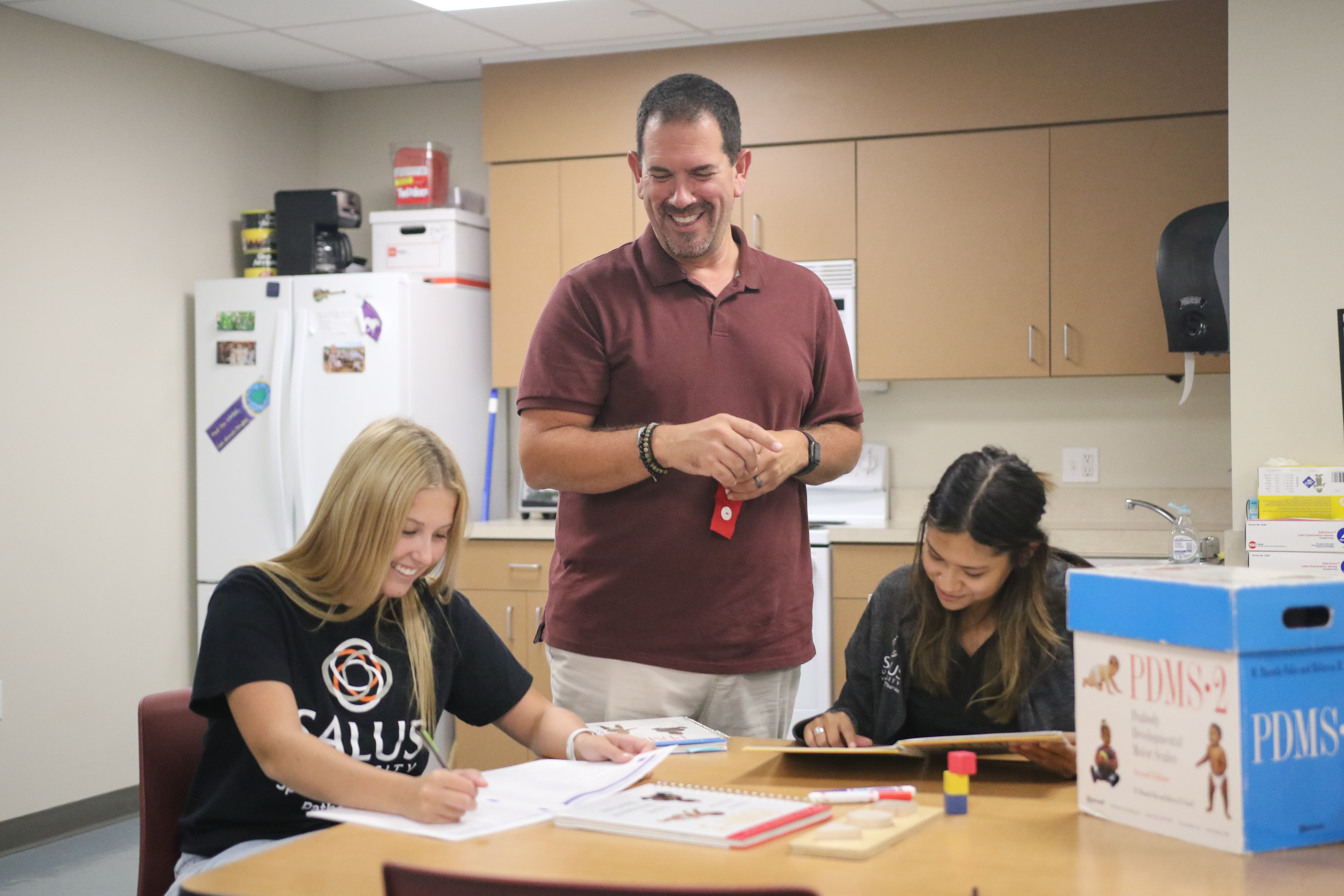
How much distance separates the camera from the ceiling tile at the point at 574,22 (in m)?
3.90

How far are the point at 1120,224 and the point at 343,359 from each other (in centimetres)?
250

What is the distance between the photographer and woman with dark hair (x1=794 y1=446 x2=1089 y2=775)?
184cm

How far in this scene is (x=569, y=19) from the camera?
4020 mm

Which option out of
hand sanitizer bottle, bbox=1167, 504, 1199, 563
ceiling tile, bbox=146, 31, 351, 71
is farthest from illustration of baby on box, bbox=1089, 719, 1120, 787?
ceiling tile, bbox=146, 31, 351, 71

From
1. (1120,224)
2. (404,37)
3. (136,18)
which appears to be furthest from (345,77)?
(1120,224)

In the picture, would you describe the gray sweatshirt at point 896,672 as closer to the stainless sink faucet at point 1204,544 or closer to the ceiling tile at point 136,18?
the stainless sink faucet at point 1204,544

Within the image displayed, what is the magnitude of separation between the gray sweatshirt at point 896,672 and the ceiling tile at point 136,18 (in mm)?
3001

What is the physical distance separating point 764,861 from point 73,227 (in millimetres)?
3632

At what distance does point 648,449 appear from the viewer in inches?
76.7

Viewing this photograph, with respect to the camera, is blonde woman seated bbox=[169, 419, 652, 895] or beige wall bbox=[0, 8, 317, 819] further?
beige wall bbox=[0, 8, 317, 819]

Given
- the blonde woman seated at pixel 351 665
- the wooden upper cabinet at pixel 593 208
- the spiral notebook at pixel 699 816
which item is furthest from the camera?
the wooden upper cabinet at pixel 593 208

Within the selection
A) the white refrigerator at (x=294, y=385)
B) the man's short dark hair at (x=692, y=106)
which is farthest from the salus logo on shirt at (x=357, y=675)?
the white refrigerator at (x=294, y=385)

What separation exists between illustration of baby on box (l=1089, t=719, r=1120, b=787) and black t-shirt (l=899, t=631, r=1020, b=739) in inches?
17.7

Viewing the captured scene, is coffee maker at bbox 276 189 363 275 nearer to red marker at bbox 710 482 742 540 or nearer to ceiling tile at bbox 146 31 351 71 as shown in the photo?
ceiling tile at bbox 146 31 351 71
